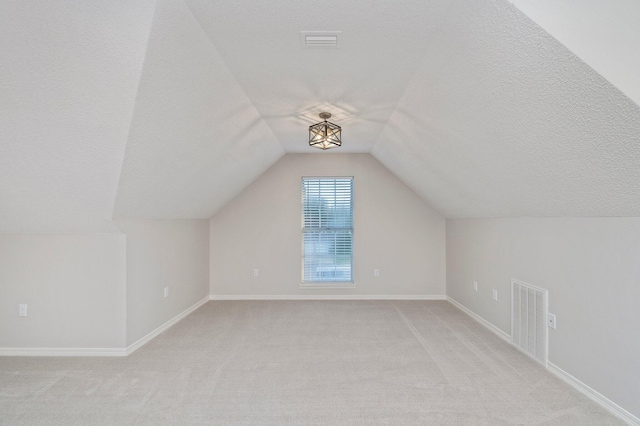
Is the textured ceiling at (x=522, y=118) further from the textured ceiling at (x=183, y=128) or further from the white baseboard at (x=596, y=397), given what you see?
the textured ceiling at (x=183, y=128)

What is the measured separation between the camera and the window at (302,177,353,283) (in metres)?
5.72

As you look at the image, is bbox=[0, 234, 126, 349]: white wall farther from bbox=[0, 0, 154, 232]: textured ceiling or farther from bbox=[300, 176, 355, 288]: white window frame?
bbox=[300, 176, 355, 288]: white window frame

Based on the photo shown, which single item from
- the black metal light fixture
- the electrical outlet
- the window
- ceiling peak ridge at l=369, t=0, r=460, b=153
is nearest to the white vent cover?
the electrical outlet

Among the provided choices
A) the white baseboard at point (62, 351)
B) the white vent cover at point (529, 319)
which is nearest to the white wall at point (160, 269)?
the white baseboard at point (62, 351)

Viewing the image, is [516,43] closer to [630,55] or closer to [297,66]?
[630,55]

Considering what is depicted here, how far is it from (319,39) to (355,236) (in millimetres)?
3865

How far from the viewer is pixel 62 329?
3.25 m

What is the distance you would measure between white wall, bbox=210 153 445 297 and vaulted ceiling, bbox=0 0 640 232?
7.05 ft

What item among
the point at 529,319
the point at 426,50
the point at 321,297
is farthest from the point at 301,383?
the point at 321,297

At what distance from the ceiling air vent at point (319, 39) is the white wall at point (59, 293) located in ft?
8.34

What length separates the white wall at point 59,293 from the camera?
325 centimetres

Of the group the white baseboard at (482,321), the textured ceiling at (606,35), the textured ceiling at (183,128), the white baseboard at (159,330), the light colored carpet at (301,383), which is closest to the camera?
the textured ceiling at (606,35)

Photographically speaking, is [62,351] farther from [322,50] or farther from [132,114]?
[322,50]

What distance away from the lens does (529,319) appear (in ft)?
10.5
